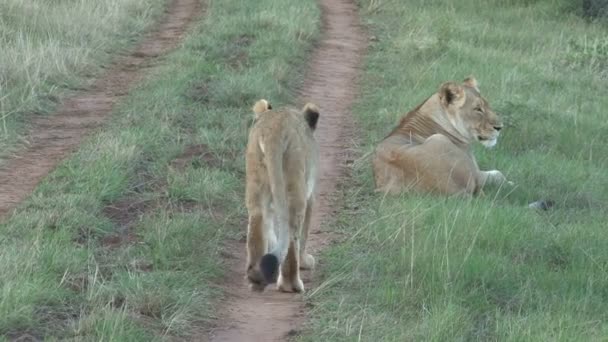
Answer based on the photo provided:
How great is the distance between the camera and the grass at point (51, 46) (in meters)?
8.59

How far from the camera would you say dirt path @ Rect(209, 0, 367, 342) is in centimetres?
454

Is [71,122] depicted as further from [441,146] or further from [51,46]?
[441,146]

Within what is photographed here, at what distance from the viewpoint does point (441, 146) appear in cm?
659

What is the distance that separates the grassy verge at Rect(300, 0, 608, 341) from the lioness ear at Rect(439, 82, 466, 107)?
18.7 inches

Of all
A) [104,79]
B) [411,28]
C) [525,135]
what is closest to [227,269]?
[525,135]

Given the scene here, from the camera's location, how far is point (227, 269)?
5246 millimetres

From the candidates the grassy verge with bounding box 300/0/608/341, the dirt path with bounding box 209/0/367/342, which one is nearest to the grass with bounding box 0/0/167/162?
the dirt path with bounding box 209/0/367/342

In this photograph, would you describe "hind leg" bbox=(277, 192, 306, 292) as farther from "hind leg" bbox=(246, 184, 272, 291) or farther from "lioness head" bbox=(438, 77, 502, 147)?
"lioness head" bbox=(438, 77, 502, 147)

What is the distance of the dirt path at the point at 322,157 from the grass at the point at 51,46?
203 cm

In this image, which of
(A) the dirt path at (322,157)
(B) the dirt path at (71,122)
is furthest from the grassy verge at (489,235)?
(B) the dirt path at (71,122)

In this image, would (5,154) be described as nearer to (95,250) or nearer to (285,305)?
(95,250)

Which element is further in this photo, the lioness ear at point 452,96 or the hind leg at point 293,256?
the lioness ear at point 452,96

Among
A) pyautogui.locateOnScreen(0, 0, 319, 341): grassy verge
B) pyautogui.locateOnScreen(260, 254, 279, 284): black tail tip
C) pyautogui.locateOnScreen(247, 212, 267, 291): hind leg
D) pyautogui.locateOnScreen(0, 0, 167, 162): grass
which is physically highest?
pyautogui.locateOnScreen(260, 254, 279, 284): black tail tip

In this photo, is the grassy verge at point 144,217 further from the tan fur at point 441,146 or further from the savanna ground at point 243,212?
the tan fur at point 441,146
